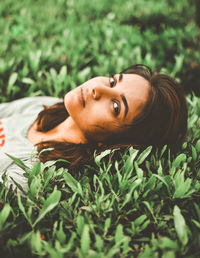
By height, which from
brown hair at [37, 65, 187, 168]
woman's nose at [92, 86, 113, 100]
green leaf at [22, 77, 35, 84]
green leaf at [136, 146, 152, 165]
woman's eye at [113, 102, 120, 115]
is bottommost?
green leaf at [136, 146, 152, 165]

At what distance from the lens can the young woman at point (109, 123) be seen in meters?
1.42

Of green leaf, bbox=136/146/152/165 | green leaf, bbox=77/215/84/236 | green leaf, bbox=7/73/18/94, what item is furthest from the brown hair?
green leaf, bbox=7/73/18/94

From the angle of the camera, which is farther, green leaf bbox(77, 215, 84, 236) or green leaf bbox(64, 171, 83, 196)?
green leaf bbox(64, 171, 83, 196)

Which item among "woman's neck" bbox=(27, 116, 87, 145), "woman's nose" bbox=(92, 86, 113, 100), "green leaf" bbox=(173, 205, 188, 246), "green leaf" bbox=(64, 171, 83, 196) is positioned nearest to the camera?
"green leaf" bbox=(173, 205, 188, 246)

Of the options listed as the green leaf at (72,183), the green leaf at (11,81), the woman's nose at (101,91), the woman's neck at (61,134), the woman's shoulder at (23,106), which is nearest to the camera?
the green leaf at (72,183)

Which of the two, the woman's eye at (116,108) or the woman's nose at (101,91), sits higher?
the woman's nose at (101,91)

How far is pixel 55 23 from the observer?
3359mm

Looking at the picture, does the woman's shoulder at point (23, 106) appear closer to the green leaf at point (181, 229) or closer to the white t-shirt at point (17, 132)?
the white t-shirt at point (17, 132)

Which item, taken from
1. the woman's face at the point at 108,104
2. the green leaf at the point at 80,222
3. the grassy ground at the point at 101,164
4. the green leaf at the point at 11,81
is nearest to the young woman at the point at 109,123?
the woman's face at the point at 108,104

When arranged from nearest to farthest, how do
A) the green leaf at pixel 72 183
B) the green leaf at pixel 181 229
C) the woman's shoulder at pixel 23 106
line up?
the green leaf at pixel 181 229
the green leaf at pixel 72 183
the woman's shoulder at pixel 23 106

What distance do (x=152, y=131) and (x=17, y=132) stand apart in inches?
39.4

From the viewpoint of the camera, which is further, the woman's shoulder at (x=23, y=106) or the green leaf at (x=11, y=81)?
the green leaf at (x=11, y=81)

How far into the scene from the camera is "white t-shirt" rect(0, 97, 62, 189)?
151 centimetres

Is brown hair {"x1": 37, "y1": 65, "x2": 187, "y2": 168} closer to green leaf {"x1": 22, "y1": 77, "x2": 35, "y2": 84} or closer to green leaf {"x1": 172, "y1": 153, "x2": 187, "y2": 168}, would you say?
green leaf {"x1": 172, "y1": 153, "x2": 187, "y2": 168}
